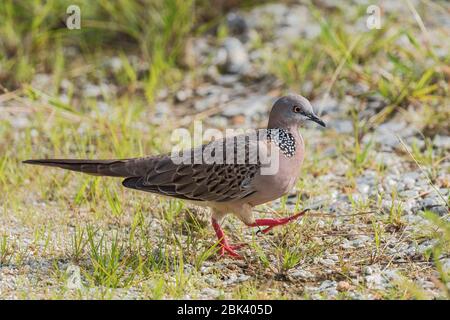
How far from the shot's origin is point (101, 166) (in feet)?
15.1

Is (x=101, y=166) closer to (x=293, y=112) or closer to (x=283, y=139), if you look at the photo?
(x=283, y=139)

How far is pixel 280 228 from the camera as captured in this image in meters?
4.70

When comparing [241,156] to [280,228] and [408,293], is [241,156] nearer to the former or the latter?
[280,228]

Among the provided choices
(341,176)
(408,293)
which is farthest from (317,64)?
(408,293)

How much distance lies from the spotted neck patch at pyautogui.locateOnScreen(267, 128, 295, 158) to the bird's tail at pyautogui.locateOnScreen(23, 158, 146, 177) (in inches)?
29.4

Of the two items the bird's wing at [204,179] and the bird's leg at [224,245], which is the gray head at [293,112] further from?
the bird's leg at [224,245]

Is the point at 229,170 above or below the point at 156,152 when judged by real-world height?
below

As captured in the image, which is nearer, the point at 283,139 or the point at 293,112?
the point at 283,139

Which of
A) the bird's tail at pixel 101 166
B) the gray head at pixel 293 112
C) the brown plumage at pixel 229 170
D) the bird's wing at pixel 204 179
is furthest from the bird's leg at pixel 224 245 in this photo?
the gray head at pixel 293 112

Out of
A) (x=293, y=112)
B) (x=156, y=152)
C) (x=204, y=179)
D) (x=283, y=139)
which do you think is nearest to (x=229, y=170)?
(x=204, y=179)

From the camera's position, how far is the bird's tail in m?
4.54

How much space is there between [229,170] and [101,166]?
2.38 feet

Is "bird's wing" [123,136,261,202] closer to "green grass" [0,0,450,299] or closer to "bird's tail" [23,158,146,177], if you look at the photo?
"bird's tail" [23,158,146,177]

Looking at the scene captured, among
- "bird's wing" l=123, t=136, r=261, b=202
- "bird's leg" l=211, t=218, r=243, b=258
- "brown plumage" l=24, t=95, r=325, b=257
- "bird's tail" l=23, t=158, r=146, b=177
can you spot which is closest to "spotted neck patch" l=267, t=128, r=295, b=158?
"brown plumage" l=24, t=95, r=325, b=257
